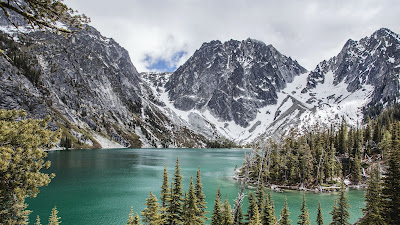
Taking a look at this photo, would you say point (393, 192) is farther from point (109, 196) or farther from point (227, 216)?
point (109, 196)

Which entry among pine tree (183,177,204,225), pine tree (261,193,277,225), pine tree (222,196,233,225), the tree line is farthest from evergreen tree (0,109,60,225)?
the tree line

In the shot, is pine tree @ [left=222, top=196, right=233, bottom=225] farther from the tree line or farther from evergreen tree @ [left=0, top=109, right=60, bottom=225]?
the tree line

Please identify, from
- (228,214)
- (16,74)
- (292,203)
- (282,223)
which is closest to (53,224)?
(228,214)

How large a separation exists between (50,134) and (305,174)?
7279 cm

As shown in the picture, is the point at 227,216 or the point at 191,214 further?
the point at 191,214

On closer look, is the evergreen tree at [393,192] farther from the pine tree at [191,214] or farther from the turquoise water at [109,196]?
the pine tree at [191,214]

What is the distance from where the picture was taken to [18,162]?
13648 millimetres

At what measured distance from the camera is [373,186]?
92.4 ft

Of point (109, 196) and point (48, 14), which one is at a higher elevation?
point (48, 14)

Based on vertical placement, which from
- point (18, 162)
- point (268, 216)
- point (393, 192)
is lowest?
point (268, 216)

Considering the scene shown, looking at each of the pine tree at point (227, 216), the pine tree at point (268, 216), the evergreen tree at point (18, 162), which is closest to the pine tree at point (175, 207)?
the pine tree at point (227, 216)

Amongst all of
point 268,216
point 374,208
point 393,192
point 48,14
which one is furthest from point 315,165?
point 48,14

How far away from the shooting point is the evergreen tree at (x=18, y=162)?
13.2 metres

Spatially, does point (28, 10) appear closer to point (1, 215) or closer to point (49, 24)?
point (49, 24)
